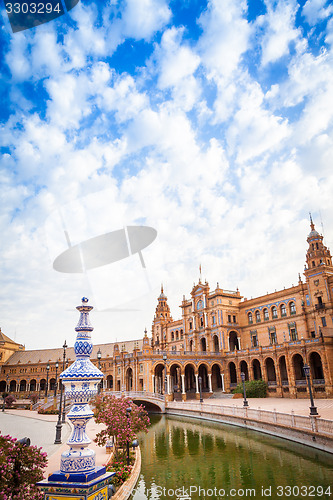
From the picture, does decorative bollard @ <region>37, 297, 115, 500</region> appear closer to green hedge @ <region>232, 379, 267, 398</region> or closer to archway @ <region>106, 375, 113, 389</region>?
green hedge @ <region>232, 379, 267, 398</region>

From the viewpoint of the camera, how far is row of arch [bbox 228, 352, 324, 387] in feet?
129

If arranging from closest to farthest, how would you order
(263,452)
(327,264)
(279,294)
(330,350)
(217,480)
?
(217,480), (263,452), (330,350), (327,264), (279,294)

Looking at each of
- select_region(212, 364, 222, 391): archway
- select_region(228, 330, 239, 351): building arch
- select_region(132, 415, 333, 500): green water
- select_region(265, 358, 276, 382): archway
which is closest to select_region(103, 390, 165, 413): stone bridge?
select_region(212, 364, 222, 391): archway

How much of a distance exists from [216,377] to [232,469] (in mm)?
40851

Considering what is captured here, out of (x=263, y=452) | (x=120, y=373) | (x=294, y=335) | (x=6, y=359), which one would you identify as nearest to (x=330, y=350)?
(x=294, y=335)

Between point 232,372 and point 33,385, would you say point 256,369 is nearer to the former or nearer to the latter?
point 232,372

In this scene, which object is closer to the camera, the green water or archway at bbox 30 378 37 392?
the green water

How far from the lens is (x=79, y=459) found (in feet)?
18.6

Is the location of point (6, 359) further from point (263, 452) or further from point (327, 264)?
point (263, 452)

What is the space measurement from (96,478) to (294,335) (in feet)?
144

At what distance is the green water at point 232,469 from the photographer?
33.8 ft

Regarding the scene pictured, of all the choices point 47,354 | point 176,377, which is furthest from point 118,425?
point 47,354

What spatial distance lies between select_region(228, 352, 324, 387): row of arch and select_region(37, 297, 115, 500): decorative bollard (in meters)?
36.9

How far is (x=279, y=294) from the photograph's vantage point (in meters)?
48.0
